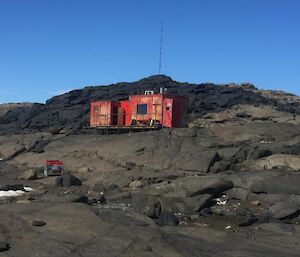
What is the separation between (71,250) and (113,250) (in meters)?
1.42

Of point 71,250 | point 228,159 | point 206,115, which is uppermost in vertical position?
point 206,115

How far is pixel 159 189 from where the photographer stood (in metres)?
29.2

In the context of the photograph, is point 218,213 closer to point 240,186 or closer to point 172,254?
point 240,186

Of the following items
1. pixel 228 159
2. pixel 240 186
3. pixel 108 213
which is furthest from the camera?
pixel 228 159

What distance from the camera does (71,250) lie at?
15.5 metres

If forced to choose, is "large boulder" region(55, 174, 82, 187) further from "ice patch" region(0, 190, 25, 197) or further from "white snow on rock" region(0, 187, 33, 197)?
"ice patch" region(0, 190, 25, 197)

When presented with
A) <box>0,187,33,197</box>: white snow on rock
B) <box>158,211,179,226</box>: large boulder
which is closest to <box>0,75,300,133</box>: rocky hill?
<box>0,187,33,197</box>: white snow on rock

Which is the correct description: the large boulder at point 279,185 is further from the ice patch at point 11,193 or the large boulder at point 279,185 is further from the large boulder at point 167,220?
the ice patch at point 11,193

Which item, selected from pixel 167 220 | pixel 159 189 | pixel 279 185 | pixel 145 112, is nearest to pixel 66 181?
pixel 159 189

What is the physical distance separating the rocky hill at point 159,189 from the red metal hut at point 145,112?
3.19 m

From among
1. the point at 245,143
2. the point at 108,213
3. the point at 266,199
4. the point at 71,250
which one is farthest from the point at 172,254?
the point at 245,143

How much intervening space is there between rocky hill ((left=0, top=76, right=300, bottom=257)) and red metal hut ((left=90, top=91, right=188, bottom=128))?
3.19m

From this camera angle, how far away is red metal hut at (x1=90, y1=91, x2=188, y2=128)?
1839 inches

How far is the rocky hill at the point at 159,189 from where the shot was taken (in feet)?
54.5
